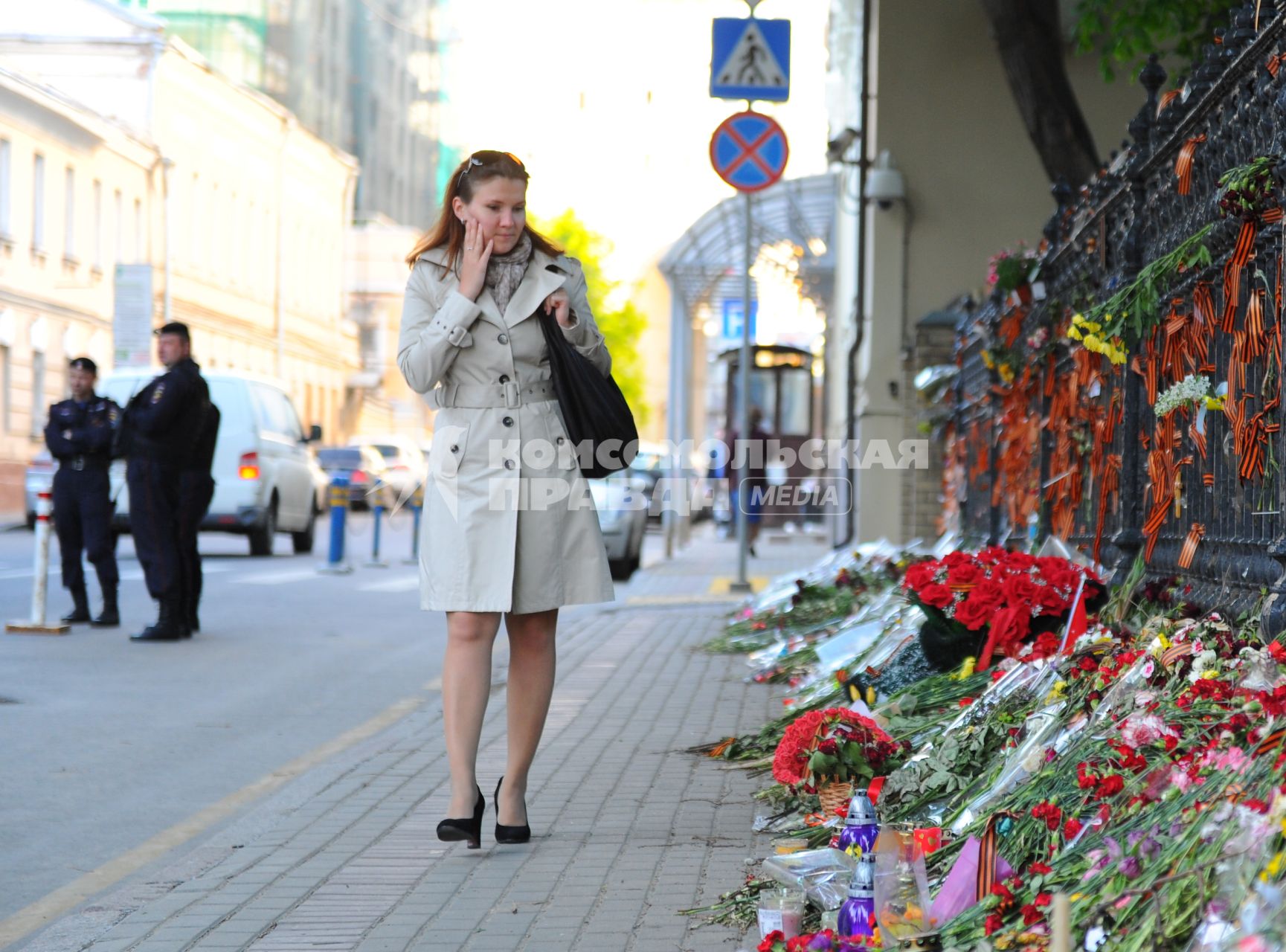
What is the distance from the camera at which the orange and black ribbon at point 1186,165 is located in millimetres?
5384

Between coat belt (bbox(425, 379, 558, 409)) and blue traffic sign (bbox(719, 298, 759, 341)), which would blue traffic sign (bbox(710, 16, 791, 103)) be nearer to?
coat belt (bbox(425, 379, 558, 409))

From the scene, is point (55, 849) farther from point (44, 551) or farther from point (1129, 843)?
point (44, 551)

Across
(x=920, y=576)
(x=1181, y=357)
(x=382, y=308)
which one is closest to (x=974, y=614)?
(x=920, y=576)

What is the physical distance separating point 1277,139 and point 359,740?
4.70 metres

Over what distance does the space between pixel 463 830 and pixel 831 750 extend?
1167mm

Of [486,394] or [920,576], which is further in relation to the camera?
[920,576]

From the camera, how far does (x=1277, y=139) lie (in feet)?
14.5

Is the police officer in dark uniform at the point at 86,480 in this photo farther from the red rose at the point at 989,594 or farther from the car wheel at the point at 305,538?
the car wheel at the point at 305,538

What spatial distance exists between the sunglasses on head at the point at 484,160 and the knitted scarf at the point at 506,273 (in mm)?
238

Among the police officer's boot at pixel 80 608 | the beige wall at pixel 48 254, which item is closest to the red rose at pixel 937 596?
the police officer's boot at pixel 80 608

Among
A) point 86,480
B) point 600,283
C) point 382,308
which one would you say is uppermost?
point 600,283

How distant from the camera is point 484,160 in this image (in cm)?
527

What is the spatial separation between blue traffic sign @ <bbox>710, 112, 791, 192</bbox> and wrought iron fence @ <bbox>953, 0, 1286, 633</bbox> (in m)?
5.02

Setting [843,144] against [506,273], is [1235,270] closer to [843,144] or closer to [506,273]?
[506,273]
